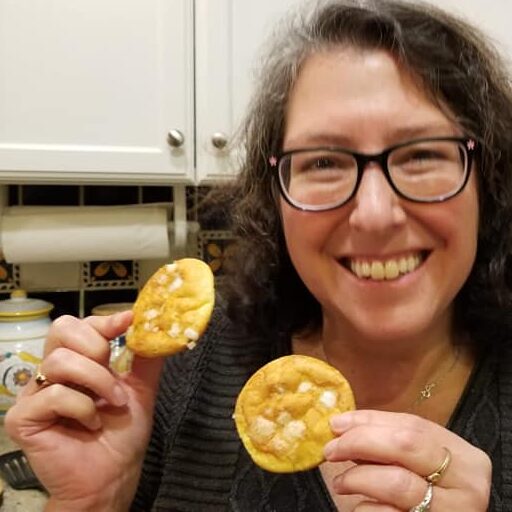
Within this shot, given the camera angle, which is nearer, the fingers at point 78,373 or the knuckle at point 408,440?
the knuckle at point 408,440

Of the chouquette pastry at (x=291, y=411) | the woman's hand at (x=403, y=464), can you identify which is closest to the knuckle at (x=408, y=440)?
the woman's hand at (x=403, y=464)

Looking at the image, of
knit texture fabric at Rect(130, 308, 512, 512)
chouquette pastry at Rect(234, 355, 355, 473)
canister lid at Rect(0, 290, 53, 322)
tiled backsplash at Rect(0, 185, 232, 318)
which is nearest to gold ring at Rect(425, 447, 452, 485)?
chouquette pastry at Rect(234, 355, 355, 473)

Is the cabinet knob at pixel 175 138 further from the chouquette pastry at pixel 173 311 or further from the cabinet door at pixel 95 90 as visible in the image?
the chouquette pastry at pixel 173 311

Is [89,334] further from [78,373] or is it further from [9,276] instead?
[9,276]

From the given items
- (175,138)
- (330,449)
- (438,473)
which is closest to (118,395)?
(330,449)

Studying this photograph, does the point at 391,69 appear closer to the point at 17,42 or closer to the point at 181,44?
the point at 181,44
